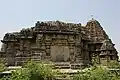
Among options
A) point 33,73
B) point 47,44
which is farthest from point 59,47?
point 33,73

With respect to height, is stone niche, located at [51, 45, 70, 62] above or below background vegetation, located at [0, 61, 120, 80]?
above

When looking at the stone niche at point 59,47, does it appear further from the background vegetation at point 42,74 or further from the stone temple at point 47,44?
the background vegetation at point 42,74

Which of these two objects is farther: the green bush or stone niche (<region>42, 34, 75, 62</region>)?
stone niche (<region>42, 34, 75, 62</region>)

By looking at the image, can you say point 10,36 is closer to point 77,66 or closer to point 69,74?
point 77,66

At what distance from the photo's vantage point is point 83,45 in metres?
19.1

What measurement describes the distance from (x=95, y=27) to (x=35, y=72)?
13201 mm

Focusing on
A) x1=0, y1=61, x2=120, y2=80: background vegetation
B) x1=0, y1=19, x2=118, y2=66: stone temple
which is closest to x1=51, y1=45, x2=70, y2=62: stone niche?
x1=0, y1=19, x2=118, y2=66: stone temple

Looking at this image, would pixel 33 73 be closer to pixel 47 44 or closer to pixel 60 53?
pixel 47 44

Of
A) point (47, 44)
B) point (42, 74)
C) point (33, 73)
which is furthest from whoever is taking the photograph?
point (47, 44)

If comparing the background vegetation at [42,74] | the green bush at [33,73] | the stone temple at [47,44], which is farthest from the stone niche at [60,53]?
the green bush at [33,73]

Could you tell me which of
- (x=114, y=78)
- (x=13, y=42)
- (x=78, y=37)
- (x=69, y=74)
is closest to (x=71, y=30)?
(x=78, y=37)

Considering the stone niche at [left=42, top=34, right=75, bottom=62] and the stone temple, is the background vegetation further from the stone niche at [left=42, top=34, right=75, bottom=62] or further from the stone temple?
the stone niche at [left=42, top=34, right=75, bottom=62]

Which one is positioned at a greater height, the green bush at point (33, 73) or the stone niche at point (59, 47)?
the stone niche at point (59, 47)

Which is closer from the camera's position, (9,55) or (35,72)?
(35,72)
